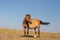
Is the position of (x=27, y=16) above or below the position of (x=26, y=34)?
above

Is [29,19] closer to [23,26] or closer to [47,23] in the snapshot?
[23,26]

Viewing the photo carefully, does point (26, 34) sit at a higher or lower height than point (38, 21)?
lower

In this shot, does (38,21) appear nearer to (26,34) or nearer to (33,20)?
(33,20)

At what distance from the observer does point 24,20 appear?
2212 cm

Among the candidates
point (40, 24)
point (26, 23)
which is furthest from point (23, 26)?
point (40, 24)

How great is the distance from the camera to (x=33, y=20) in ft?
72.8

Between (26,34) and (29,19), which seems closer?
(29,19)

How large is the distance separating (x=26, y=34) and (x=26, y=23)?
212cm

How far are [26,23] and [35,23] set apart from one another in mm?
1033

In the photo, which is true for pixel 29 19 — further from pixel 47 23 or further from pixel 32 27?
pixel 47 23

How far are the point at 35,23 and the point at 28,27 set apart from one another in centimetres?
93

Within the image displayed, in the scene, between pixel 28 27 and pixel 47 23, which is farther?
pixel 47 23

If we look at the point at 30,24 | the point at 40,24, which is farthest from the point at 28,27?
the point at 40,24

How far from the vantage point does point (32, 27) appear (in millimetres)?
21578
